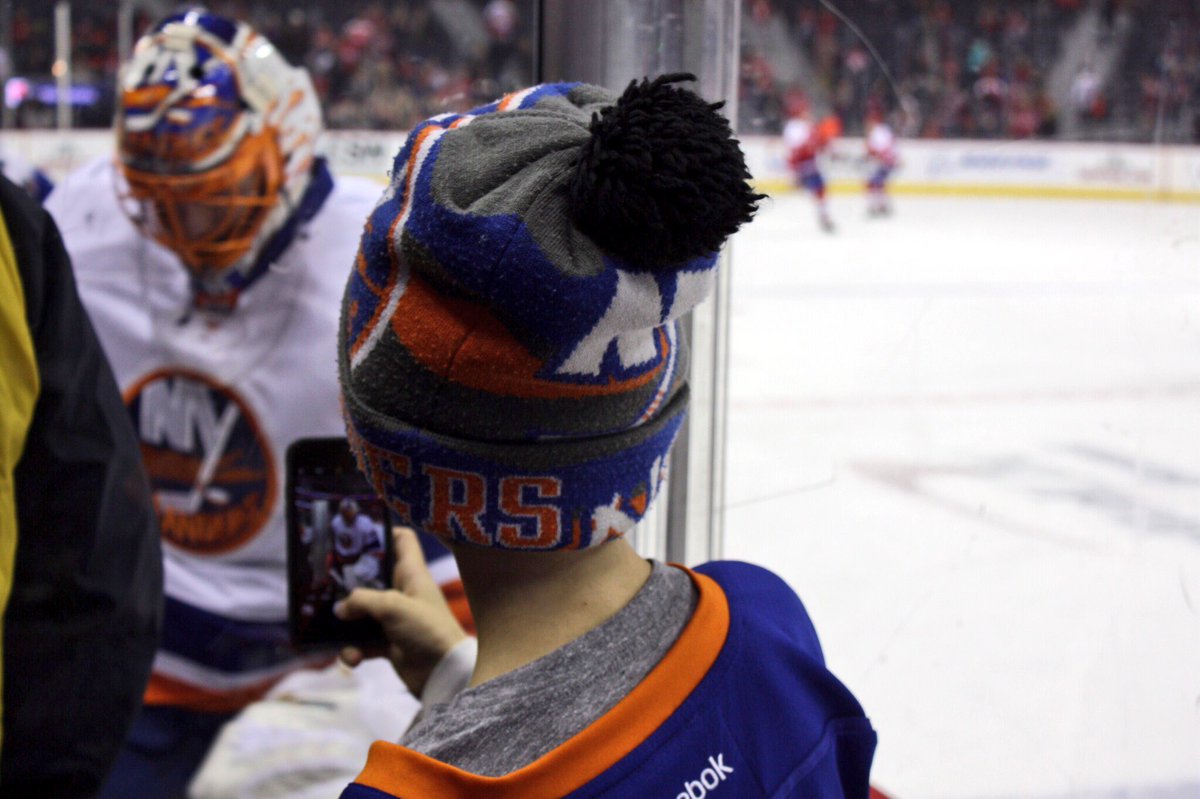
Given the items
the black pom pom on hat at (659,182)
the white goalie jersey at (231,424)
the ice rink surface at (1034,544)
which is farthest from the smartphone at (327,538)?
the white goalie jersey at (231,424)

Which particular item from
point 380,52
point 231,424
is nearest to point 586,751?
point 231,424

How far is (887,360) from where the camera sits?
0.95 m

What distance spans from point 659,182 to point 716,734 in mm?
218

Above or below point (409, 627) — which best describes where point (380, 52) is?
above

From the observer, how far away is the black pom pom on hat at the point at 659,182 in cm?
39

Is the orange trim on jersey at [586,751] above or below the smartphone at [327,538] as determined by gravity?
above

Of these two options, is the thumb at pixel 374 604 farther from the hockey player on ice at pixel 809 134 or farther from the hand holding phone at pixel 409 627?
the hockey player on ice at pixel 809 134

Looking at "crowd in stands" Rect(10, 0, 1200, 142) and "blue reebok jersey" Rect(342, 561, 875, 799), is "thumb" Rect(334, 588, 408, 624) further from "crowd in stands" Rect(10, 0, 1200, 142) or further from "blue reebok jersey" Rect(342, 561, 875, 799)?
"crowd in stands" Rect(10, 0, 1200, 142)

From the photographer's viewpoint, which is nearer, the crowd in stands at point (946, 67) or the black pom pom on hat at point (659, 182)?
the black pom pom on hat at point (659, 182)

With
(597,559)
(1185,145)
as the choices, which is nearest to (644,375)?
(597,559)

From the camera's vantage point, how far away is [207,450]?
1.44 metres

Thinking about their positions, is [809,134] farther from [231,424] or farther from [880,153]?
[231,424]

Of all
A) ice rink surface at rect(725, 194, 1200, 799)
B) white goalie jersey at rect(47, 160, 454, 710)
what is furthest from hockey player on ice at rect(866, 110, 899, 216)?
white goalie jersey at rect(47, 160, 454, 710)

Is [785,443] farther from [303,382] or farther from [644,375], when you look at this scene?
[644,375]
